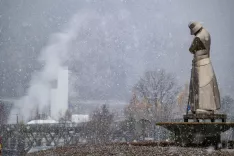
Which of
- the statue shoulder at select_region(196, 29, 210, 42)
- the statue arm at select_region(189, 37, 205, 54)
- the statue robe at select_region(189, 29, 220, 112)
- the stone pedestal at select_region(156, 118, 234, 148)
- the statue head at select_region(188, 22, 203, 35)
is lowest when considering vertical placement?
the stone pedestal at select_region(156, 118, 234, 148)

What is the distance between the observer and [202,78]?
12359 mm

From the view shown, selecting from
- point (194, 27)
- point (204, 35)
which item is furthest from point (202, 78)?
point (194, 27)

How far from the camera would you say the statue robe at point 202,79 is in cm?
1229

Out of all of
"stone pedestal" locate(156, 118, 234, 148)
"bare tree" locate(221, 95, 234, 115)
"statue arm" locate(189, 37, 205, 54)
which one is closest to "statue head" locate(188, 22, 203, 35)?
"statue arm" locate(189, 37, 205, 54)

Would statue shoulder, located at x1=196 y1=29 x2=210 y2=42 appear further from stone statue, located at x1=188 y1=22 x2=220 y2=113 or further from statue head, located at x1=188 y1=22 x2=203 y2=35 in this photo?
statue head, located at x1=188 y1=22 x2=203 y2=35

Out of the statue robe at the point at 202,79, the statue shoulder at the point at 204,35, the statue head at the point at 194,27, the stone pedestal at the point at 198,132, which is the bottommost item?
the stone pedestal at the point at 198,132

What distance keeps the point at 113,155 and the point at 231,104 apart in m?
71.5

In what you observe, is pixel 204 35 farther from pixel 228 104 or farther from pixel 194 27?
pixel 228 104

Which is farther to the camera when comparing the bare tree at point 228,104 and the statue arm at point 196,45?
the bare tree at point 228,104

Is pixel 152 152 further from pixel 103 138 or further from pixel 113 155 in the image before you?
pixel 103 138

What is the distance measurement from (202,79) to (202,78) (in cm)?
4

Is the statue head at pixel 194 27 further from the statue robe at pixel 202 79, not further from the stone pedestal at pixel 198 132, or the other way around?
the stone pedestal at pixel 198 132

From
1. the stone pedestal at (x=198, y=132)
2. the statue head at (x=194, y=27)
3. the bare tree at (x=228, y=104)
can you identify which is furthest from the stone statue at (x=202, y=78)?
the bare tree at (x=228, y=104)

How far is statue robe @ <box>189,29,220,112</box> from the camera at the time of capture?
12.3 m
